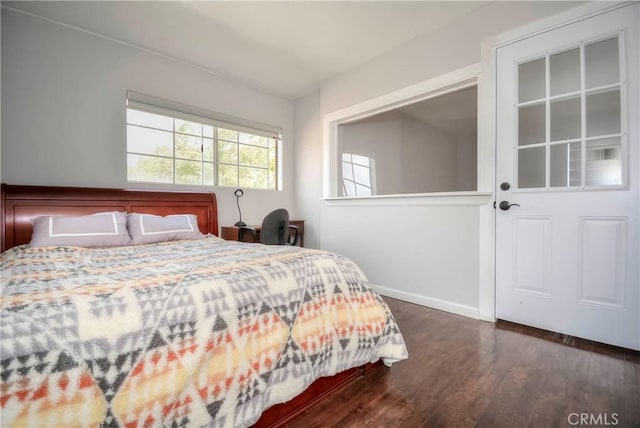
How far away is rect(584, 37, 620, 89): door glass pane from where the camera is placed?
6.07ft

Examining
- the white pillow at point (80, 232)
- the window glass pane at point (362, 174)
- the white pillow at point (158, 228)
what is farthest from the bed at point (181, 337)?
the window glass pane at point (362, 174)

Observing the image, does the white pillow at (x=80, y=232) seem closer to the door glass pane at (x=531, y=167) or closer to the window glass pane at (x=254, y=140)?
the window glass pane at (x=254, y=140)

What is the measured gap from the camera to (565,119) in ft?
6.75

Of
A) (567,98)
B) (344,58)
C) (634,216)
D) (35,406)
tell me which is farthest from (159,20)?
(634,216)

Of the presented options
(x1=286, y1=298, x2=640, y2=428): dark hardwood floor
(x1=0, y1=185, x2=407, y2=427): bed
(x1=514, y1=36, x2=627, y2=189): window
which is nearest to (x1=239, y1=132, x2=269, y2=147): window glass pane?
(x1=0, y1=185, x2=407, y2=427): bed

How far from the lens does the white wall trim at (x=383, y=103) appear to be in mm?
2492

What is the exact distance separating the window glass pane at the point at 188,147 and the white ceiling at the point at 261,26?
0.85m

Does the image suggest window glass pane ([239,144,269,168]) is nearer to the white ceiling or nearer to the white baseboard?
the white ceiling

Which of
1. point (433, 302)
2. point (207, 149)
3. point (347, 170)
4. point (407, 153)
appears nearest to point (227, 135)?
point (207, 149)

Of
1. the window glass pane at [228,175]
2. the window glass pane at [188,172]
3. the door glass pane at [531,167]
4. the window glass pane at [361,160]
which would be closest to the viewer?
the door glass pane at [531,167]

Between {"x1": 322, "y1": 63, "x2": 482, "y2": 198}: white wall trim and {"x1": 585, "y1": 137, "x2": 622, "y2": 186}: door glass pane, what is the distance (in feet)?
3.33

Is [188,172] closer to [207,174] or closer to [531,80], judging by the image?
[207,174]

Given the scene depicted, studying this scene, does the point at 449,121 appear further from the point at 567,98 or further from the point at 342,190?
the point at 567,98

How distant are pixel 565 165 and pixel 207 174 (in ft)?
11.4
